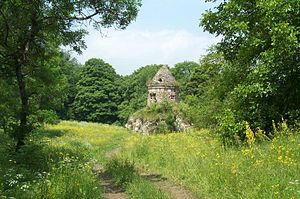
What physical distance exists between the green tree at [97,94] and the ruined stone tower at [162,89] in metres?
31.8

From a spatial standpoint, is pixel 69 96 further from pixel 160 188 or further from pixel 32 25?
pixel 160 188

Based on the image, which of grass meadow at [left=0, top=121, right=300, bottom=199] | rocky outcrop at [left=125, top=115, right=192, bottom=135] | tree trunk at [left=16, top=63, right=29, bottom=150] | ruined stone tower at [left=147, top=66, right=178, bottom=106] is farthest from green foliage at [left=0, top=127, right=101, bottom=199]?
ruined stone tower at [left=147, top=66, right=178, bottom=106]

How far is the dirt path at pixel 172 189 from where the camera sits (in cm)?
970

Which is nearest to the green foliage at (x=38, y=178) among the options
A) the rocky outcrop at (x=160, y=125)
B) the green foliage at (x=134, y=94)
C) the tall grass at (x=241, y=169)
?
the tall grass at (x=241, y=169)

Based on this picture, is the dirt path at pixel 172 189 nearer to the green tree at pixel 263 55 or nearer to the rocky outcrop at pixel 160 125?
the green tree at pixel 263 55

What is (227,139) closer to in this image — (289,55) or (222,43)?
(289,55)

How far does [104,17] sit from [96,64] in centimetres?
6930

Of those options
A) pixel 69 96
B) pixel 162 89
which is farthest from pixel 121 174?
pixel 69 96

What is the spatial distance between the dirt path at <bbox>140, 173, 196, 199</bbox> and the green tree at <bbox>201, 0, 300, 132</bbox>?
3.45m

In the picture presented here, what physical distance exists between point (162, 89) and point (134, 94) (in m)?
37.6

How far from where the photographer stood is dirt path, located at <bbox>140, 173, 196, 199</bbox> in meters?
9.70

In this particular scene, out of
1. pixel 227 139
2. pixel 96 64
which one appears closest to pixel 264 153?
pixel 227 139

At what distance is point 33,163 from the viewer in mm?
12203

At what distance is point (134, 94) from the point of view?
83.2 metres
